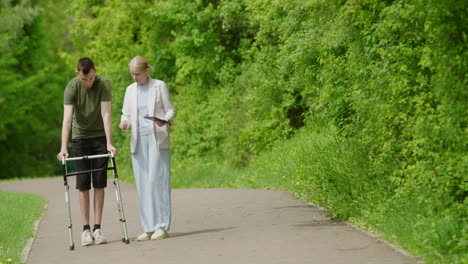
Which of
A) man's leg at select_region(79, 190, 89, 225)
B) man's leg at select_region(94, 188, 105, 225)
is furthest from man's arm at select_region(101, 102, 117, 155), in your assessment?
man's leg at select_region(79, 190, 89, 225)

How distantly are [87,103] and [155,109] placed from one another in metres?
0.84

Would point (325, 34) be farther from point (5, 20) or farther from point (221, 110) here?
point (5, 20)

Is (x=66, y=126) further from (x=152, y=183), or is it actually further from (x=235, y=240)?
(x=235, y=240)

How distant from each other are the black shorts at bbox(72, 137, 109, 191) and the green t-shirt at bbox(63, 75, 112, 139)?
0.24ft

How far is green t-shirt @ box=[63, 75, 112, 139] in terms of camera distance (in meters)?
11.3

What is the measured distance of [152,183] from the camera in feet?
37.4

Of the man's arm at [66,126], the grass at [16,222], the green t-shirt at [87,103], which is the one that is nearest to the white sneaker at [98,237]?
the grass at [16,222]

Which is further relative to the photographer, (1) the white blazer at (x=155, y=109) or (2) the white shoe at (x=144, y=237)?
(1) the white blazer at (x=155, y=109)

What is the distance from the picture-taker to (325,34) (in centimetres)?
1159

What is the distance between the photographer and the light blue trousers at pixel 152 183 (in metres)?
11.4

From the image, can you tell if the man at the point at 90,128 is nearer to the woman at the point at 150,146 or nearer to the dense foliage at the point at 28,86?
the woman at the point at 150,146

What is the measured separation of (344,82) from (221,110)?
1753cm

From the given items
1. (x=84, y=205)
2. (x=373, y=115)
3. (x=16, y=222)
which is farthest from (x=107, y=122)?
(x=16, y=222)

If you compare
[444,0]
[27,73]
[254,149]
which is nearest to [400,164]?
[444,0]
